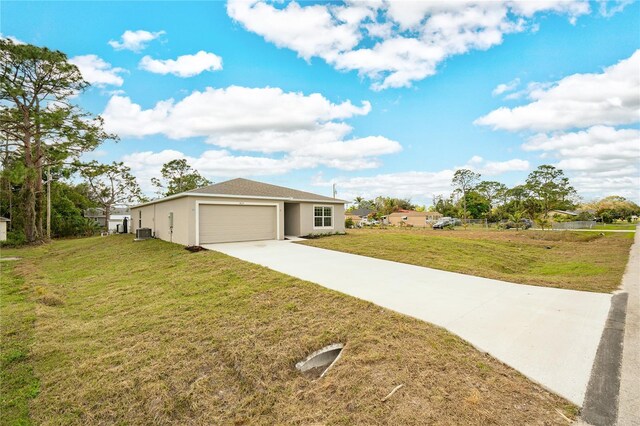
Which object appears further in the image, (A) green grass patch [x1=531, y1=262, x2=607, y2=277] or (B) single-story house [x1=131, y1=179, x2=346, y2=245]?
(B) single-story house [x1=131, y1=179, x2=346, y2=245]

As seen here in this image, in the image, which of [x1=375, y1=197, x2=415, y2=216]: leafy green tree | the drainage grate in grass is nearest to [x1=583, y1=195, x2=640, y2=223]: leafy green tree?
[x1=375, y1=197, x2=415, y2=216]: leafy green tree

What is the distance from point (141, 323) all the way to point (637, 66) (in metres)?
18.9

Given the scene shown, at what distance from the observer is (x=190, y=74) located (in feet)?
51.2

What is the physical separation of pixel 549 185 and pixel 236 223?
54838 millimetres

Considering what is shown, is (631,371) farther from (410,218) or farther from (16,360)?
(410,218)

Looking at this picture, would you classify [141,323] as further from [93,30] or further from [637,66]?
[637,66]

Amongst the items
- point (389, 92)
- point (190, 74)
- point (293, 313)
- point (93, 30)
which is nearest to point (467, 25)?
point (389, 92)

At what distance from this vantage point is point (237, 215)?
48.2 ft

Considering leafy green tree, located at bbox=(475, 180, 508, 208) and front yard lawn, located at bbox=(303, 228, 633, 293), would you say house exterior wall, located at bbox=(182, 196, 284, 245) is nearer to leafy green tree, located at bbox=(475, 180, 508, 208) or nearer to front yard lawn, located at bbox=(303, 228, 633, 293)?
front yard lawn, located at bbox=(303, 228, 633, 293)

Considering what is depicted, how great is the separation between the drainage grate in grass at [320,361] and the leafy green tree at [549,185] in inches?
2232

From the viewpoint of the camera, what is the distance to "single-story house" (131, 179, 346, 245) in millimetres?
13438

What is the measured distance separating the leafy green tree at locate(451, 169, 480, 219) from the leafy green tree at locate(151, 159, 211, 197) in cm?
4205

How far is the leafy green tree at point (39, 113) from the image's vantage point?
1772 centimetres

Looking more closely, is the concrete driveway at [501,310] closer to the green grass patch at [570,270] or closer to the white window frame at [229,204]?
the green grass patch at [570,270]
